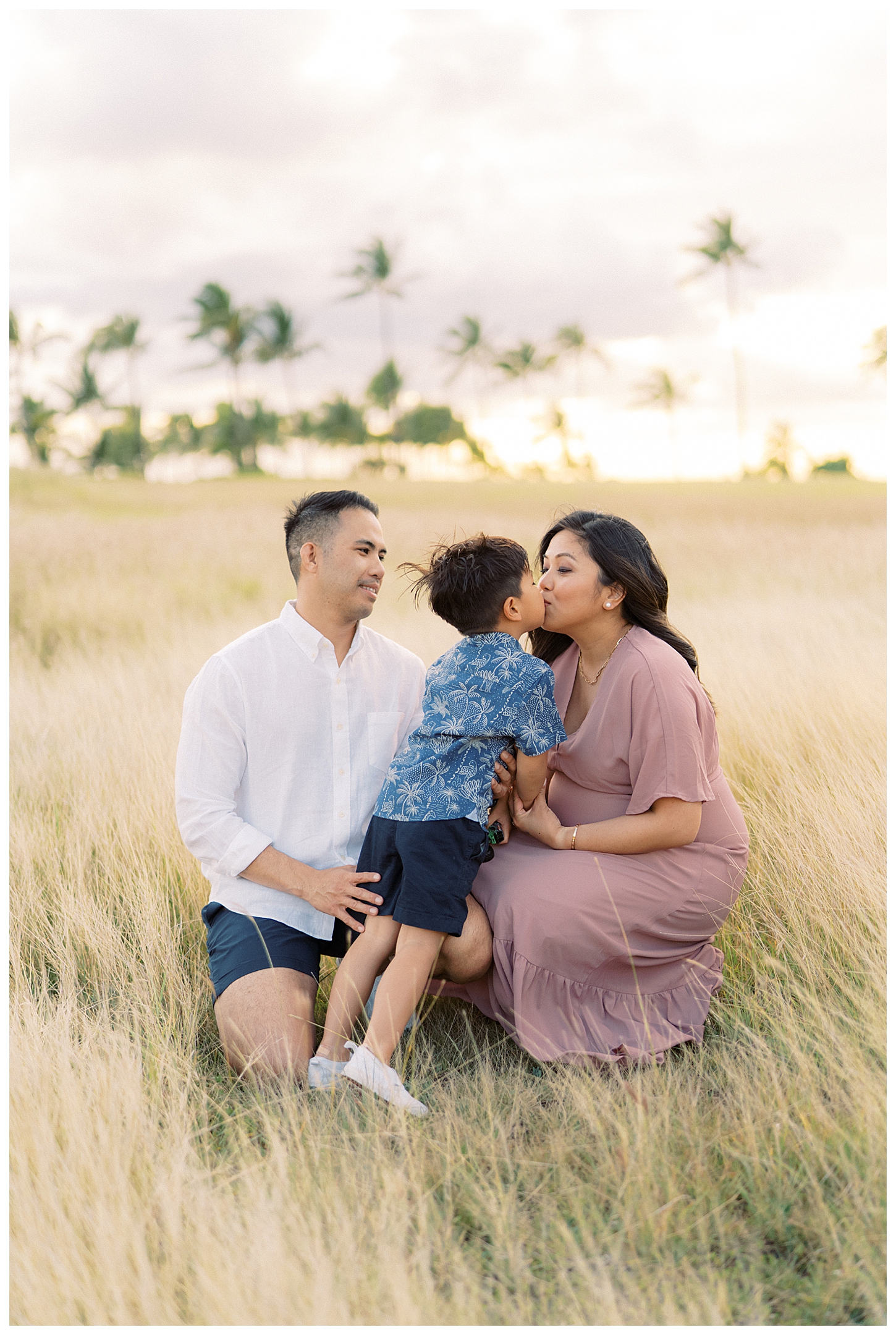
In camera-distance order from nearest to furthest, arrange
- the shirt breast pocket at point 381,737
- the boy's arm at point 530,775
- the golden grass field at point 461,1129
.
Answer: the golden grass field at point 461,1129 → the boy's arm at point 530,775 → the shirt breast pocket at point 381,737

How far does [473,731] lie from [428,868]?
17.6 inches

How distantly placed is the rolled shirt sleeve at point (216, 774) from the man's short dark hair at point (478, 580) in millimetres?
790

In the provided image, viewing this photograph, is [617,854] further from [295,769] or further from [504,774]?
[295,769]

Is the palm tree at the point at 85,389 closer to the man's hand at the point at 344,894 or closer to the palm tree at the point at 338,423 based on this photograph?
the palm tree at the point at 338,423

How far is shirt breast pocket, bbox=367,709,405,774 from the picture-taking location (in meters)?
3.34

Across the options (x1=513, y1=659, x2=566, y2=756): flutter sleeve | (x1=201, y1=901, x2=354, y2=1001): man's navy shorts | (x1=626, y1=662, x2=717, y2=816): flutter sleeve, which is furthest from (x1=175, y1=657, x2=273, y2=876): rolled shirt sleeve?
(x1=626, y1=662, x2=717, y2=816): flutter sleeve

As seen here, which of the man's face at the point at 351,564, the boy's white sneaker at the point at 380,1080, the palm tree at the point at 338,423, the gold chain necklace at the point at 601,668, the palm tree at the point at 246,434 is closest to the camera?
the boy's white sneaker at the point at 380,1080

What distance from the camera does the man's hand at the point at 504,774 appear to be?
2990mm

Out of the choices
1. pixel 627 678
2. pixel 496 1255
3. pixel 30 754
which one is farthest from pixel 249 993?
pixel 30 754

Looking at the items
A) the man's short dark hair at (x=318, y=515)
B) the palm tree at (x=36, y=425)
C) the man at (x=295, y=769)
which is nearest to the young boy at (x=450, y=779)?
the man at (x=295, y=769)

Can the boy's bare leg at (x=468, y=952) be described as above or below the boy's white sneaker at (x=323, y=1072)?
above

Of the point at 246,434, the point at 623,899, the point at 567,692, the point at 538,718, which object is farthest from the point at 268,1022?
the point at 246,434

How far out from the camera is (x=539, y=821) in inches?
118

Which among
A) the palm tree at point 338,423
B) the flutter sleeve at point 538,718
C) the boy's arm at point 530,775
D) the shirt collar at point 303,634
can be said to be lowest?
the boy's arm at point 530,775
